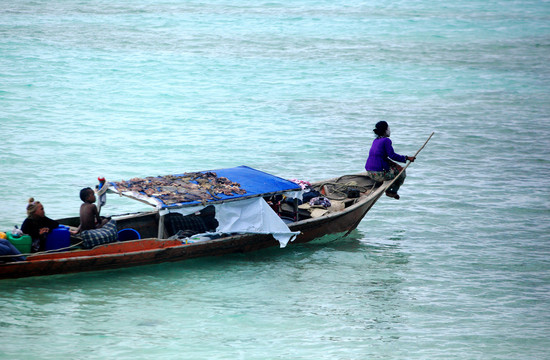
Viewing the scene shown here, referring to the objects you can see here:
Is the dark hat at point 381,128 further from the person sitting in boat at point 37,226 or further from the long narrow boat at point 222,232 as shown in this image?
the person sitting in boat at point 37,226

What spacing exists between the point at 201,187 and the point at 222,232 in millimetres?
673

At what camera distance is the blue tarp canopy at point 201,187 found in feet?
31.5

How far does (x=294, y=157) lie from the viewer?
17.0 metres

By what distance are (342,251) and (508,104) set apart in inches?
550

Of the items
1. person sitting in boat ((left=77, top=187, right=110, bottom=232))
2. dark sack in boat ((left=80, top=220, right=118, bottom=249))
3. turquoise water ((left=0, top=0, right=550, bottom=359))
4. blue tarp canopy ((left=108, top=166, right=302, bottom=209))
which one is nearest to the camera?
turquoise water ((left=0, top=0, right=550, bottom=359))

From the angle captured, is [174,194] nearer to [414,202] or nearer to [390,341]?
[390,341]

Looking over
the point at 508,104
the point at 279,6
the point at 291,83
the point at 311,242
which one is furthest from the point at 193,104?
the point at 279,6

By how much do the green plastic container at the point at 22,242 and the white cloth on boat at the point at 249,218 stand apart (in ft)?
8.06

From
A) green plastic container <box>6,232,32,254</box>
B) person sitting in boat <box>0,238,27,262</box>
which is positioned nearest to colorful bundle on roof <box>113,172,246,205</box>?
green plastic container <box>6,232,32,254</box>

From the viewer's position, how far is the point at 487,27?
38031 millimetres

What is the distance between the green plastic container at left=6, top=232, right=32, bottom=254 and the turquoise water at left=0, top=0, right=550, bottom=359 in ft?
1.74

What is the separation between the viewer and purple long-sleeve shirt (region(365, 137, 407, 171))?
37.7 ft

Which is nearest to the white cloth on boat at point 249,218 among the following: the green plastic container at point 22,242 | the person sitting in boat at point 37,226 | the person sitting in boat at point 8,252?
the person sitting in boat at point 37,226

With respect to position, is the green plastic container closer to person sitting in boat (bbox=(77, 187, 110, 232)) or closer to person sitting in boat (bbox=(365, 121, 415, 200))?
person sitting in boat (bbox=(77, 187, 110, 232))
